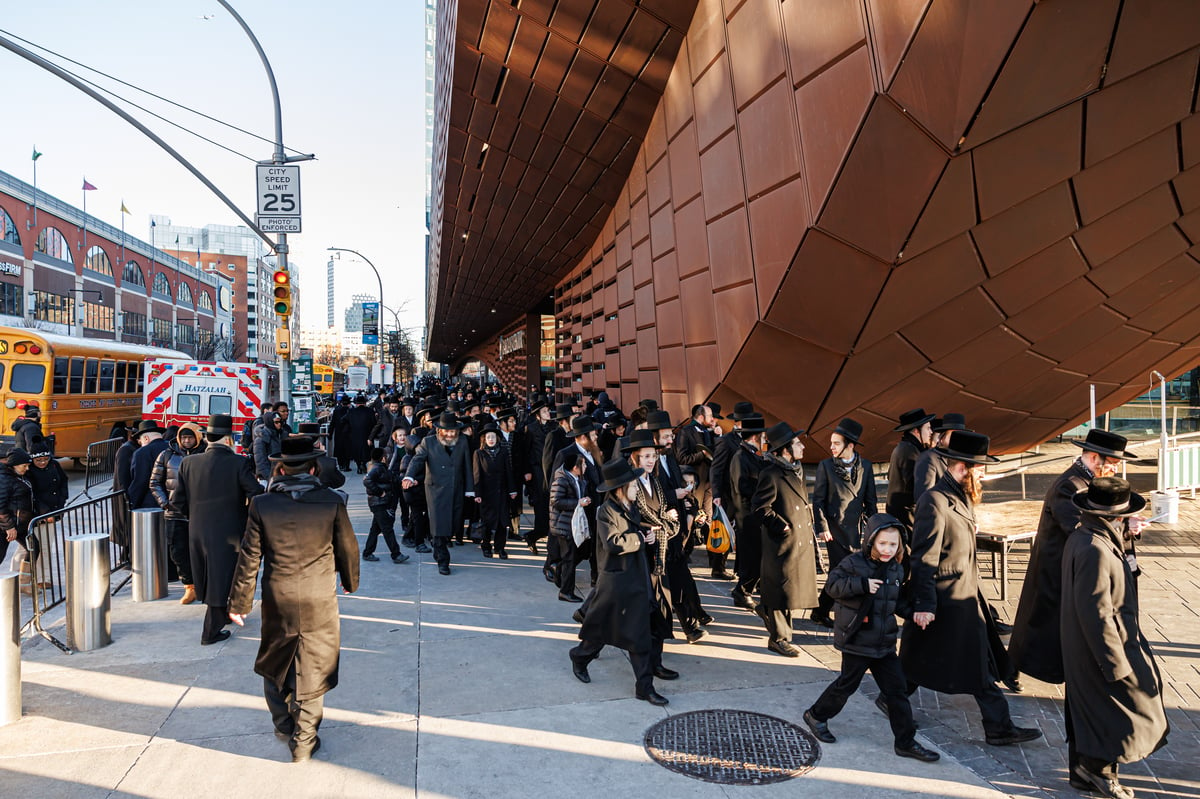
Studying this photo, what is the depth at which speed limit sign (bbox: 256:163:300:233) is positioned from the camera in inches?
506

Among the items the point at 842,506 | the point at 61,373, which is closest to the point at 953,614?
the point at 842,506

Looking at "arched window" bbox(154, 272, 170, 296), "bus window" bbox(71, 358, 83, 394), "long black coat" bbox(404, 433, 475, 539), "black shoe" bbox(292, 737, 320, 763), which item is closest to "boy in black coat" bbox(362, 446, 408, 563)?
"long black coat" bbox(404, 433, 475, 539)

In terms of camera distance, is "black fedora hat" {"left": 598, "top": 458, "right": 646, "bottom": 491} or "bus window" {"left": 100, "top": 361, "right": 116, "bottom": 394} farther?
"bus window" {"left": 100, "top": 361, "right": 116, "bottom": 394}

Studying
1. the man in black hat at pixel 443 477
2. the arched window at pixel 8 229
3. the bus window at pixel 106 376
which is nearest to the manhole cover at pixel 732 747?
the man in black hat at pixel 443 477

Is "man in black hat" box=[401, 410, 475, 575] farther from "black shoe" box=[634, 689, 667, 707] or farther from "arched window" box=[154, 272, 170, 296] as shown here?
"arched window" box=[154, 272, 170, 296]

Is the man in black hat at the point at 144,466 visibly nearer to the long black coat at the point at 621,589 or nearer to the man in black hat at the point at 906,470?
the long black coat at the point at 621,589

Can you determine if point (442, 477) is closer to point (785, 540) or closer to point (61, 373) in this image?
point (785, 540)

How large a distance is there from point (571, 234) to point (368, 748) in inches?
622

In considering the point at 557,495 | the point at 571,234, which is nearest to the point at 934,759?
the point at 557,495

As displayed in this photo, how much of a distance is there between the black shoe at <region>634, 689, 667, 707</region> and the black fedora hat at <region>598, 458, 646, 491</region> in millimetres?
1428

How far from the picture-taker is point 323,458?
5188mm

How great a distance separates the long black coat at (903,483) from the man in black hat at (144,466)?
25.5ft

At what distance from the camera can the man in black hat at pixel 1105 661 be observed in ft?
12.5

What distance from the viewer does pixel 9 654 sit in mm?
4824
